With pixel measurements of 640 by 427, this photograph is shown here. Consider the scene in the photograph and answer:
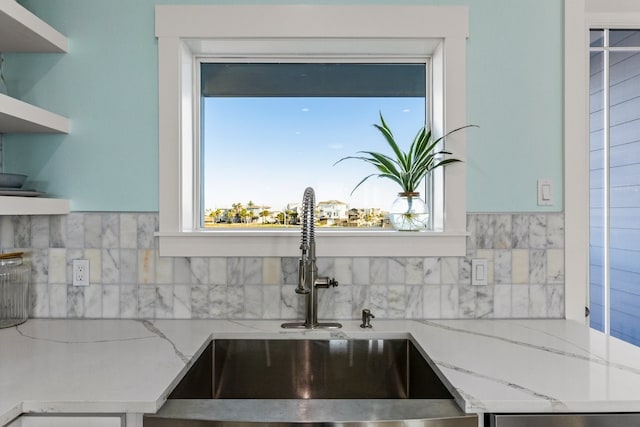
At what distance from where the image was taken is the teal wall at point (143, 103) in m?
1.65

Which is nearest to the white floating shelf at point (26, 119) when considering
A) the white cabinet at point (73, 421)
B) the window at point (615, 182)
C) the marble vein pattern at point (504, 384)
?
the white cabinet at point (73, 421)

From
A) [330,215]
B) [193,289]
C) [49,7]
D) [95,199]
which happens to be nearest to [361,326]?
[330,215]

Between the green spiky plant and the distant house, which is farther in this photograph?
the distant house

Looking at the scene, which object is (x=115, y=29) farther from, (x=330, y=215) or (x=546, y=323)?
(x=546, y=323)

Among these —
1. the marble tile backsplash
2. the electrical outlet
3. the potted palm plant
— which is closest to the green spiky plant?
the potted palm plant

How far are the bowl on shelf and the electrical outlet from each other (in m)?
0.33

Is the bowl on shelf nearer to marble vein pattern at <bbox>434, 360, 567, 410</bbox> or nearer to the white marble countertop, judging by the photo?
the white marble countertop

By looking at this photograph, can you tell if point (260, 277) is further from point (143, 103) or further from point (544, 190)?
point (544, 190)

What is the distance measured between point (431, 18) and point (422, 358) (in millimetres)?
1175

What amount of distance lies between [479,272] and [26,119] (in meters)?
1.58

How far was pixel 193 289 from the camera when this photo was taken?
1.65m

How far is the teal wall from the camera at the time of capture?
5.41ft

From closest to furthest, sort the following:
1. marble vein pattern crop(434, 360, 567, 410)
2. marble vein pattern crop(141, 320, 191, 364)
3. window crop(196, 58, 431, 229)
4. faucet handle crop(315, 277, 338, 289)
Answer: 1. marble vein pattern crop(434, 360, 567, 410)
2. marble vein pattern crop(141, 320, 191, 364)
3. faucet handle crop(315, 277, 338, 289)
4. window crop(196, 58, 431, 229)

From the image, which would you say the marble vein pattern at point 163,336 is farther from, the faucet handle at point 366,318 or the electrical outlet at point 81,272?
the faucet handle at point 366,318
